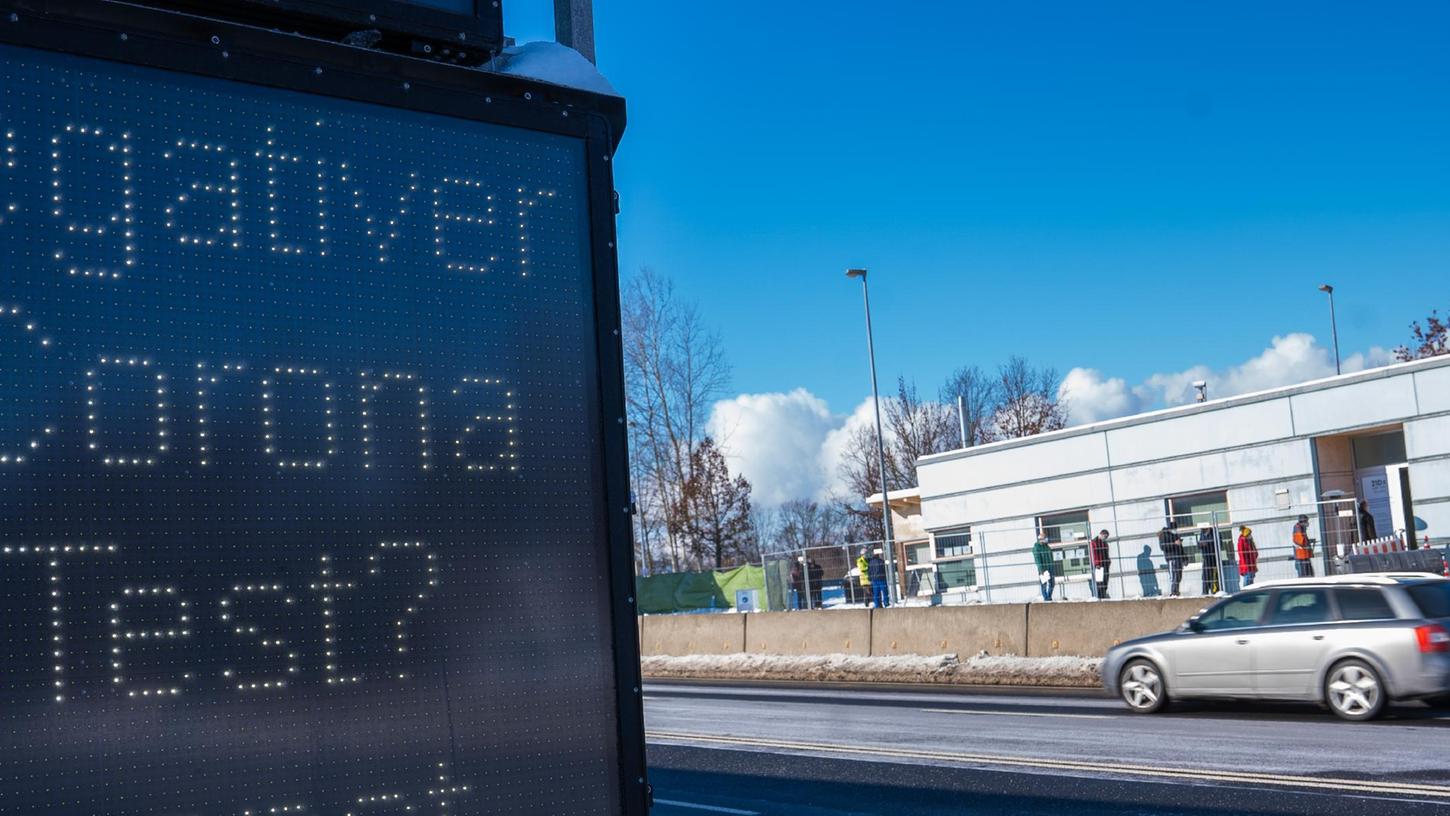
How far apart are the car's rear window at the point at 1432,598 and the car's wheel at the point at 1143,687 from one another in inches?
114

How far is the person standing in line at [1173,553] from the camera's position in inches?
939

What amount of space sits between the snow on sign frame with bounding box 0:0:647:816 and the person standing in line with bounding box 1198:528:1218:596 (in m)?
21.4

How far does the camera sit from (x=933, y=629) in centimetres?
2294

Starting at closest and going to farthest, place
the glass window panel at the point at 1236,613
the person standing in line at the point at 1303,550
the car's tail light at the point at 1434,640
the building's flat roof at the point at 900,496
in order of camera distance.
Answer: the car's tail light at the point at 1434,640 → the glass window panel at the point at 1236,613 → the person standing in line at the point at 1303,550 → the building's flat roof at the point at 900,496

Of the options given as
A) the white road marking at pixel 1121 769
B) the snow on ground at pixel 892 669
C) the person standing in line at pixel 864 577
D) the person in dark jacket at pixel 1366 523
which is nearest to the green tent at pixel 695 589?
the person standing in line at pixel 864 577

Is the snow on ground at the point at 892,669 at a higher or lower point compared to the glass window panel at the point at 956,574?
lower

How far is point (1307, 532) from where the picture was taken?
2352 centimetres

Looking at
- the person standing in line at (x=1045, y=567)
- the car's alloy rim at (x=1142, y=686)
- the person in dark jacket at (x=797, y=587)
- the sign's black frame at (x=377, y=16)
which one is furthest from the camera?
the person in dark jacket at (x=797, y=587)

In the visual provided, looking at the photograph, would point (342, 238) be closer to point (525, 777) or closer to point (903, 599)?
point (525, 777)

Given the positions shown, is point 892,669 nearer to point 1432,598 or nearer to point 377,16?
point 1432,598

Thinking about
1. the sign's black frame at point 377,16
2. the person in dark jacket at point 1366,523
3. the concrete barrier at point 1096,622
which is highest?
the sign's black frame at point 377,16

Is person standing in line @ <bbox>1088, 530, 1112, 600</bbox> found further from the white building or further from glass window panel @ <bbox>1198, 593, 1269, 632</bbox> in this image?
glass window panel @ <bbox>1198, 593, 1269, 632</bbox>

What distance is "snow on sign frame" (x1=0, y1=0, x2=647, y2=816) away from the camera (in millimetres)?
2566

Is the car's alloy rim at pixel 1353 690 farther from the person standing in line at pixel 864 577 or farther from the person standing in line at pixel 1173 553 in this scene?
the person standing in line at pixel 864 577
